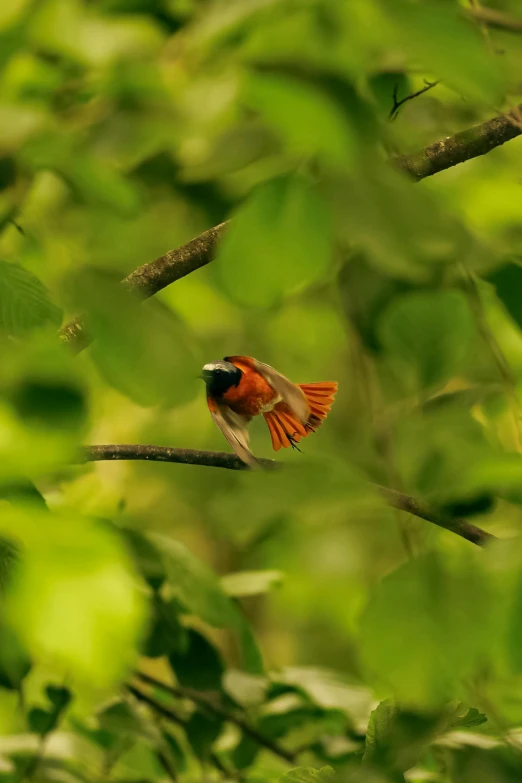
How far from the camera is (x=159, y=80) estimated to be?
0.86 ft

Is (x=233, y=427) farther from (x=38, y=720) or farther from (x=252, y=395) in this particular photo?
(x=38, y=720)

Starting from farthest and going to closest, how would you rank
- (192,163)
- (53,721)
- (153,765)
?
(153,765), (53,721), (192,163)

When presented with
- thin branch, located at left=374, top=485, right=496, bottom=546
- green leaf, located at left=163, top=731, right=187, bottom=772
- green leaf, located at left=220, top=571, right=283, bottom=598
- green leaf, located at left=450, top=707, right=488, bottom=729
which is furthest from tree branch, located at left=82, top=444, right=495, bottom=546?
green leaf, located at left=163, top=731, right=187, bottom=772

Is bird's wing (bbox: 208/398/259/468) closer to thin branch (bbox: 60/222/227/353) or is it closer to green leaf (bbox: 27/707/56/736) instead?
thin branch (bbox: 60/222/227/353)

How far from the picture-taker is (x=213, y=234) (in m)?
0.37

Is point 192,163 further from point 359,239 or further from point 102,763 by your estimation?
point 102,763

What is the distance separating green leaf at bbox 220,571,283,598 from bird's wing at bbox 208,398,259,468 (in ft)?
0.61

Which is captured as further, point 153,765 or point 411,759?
point 153,765

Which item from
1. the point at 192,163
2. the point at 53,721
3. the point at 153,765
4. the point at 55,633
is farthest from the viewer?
the point at 153,765

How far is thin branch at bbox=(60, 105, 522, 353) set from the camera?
378 millimetres

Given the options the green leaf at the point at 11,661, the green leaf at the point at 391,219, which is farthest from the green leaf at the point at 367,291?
the green leaf at the point at 11,661

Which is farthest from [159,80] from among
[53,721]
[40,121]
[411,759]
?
[53,721]

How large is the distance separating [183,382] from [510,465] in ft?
0.38

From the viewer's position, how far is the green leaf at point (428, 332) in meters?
0.37
